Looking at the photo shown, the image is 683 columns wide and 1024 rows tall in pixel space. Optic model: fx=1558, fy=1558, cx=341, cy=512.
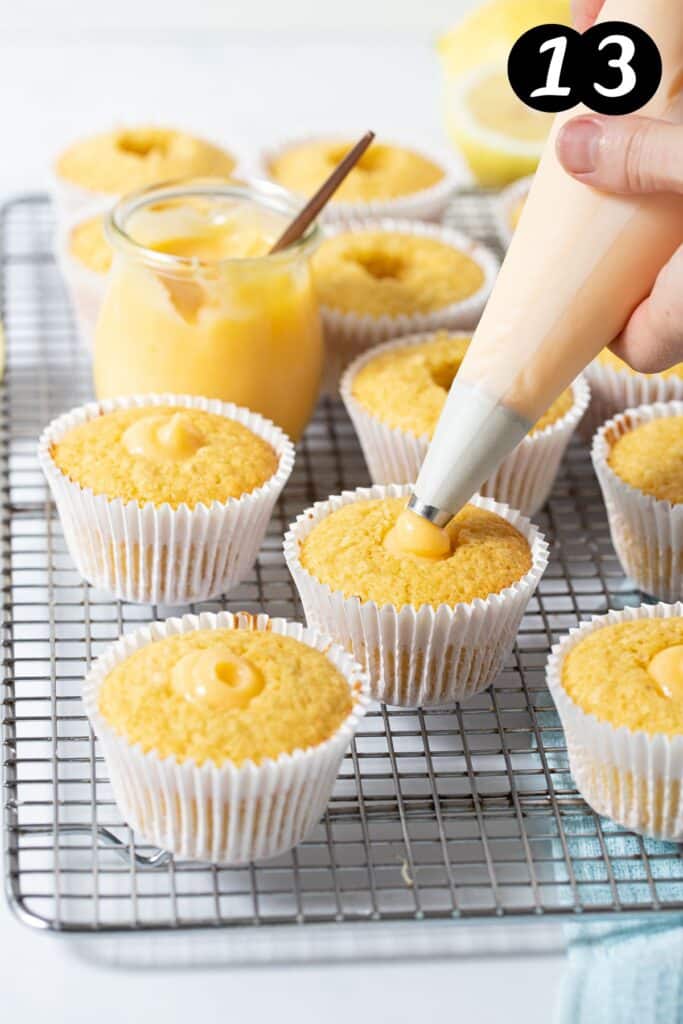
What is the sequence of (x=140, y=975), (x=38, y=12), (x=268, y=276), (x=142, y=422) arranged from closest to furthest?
(x=140, y=975) < (x=142, y=422) < (x=268, y=276) < (x=38, y=12)

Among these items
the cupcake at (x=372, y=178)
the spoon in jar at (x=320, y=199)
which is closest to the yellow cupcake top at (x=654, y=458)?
the spoon in jar at (x=320, y=199)

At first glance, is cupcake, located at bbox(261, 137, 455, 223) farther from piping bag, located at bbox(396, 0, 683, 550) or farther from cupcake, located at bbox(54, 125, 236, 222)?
piping bag, located at bbox(396, 0, 683, 550)

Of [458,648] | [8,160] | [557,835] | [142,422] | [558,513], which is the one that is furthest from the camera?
[8,160]

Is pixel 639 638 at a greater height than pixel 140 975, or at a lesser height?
greater

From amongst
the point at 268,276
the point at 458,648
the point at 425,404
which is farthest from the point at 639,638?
the point at 268,276

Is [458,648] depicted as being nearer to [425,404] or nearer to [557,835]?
[557,835]

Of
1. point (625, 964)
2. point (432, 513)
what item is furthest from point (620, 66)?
point (625, 964)

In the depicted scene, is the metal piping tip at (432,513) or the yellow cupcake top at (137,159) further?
the yellow cupcake top at (137,159)

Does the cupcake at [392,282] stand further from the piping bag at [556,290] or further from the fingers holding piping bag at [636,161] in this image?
the fingers holding piping bag at [636,161]
